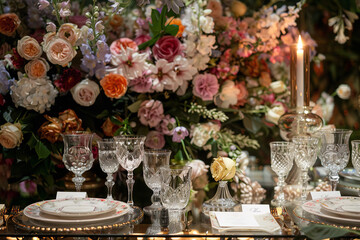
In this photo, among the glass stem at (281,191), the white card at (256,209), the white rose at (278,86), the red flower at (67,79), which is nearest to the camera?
the white card at (256,209)

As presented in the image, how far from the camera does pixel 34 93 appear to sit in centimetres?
173

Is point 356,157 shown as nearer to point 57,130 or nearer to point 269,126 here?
point 269,126

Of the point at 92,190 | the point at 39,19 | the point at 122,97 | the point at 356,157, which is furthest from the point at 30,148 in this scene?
the point at 356,157

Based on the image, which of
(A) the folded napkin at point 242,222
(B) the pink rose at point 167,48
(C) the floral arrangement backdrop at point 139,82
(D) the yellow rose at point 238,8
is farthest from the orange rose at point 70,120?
(D) the yellow rose at point 238,8

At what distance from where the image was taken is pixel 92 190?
1.70 metres

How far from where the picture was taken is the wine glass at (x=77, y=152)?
4.89ft

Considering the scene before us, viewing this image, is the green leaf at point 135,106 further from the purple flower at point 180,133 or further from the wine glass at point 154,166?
the wine glass at point 154,166

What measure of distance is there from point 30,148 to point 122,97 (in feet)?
1.25

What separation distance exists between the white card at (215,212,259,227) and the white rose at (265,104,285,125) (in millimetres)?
816

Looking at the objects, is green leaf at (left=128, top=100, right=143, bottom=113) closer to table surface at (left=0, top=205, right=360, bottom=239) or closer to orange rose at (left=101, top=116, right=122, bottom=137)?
orange rose at (left=101, top=116, right=122, bottom=137)

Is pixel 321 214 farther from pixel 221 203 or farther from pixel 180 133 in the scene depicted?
pixel 180 133

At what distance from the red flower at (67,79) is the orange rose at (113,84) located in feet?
0.33

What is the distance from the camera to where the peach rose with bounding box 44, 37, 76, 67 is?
1.64 metres

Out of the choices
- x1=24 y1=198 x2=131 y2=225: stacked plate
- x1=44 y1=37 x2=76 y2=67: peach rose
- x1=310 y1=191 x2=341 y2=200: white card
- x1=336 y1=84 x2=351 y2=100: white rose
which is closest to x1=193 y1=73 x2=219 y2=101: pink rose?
x1=44 y1=37 x2=76 y2=67: peach rose
